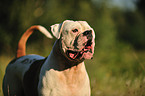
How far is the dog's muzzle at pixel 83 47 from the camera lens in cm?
316

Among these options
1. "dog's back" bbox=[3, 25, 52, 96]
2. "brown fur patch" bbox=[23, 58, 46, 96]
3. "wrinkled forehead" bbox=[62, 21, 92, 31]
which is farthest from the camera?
"dog's back" bbox=[3, 25, 52, 96]

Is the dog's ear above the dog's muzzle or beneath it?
above

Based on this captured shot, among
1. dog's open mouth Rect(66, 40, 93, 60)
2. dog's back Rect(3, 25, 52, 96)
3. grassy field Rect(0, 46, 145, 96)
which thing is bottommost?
grassy field Rect(0, 46, 145, 96)

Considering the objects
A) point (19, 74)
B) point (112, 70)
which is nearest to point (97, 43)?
point (112, 70)

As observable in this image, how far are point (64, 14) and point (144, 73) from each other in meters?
19.1

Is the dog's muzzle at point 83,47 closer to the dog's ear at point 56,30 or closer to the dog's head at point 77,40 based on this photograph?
the dog's head at point 77,40

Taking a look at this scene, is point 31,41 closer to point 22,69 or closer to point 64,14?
point 64,14

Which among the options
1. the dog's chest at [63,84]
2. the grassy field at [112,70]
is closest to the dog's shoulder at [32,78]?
the dog's chest at [63,84]

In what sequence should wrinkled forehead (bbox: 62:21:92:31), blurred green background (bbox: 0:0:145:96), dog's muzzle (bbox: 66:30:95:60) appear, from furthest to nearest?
1. blurred green background (bbox: 0:0:145:96)
2. wrinkled forehead (bbox: 62:21:92:31)
3. dog's muzzle (bbox: 66:30:95:60)

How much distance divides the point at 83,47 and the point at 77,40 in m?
0.12

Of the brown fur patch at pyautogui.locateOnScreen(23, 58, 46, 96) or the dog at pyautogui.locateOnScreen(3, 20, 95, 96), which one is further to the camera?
the brown fur patch at pyautogui.locateOnScreen(23, 58, 46, 96)

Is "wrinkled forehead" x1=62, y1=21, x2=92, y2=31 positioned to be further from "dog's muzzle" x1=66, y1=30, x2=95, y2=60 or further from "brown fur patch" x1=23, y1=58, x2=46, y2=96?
"brown fur patch" x1=23, y1=58, x2=46, y2=96

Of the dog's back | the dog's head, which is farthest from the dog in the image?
the dog's back

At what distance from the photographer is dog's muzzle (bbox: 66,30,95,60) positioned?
316 centimetres
